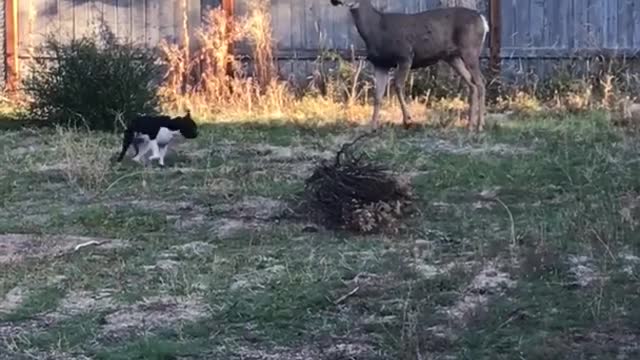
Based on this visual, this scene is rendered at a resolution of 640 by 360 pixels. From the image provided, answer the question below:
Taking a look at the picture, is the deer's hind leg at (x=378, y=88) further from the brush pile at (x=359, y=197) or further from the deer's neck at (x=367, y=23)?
the brush pile at (x=359, y=197)

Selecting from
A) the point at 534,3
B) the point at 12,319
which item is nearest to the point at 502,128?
the point at 534,3

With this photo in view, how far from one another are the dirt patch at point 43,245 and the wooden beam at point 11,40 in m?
9.23

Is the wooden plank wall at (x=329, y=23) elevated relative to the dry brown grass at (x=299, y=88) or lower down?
elevated

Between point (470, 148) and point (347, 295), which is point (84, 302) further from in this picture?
point (470, 148)

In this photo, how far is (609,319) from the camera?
614 cm

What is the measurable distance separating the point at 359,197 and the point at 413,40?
5.10 metres

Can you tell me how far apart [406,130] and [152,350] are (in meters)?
7.45

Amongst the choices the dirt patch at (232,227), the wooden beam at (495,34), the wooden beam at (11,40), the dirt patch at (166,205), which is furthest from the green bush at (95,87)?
the dirt patch at (232,227)

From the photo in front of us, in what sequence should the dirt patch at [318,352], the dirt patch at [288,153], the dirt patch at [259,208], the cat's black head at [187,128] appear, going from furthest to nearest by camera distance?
the dirt patch at [288,153] < the cat's black head at [187,128] < the dirt patch at [259,208] < the dirt patch at [318,352]

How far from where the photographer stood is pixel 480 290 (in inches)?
265

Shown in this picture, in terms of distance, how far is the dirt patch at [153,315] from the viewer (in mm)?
6184

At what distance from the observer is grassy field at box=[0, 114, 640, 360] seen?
595cm

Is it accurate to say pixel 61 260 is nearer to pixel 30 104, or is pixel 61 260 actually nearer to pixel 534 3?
pixel 30 104

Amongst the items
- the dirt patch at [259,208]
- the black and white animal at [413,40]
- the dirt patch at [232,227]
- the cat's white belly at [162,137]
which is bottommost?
the dirt patch at [232,227]
